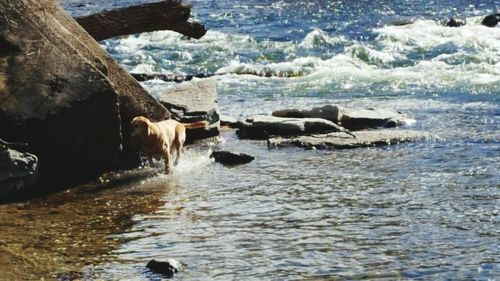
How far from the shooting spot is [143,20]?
43.7 ft

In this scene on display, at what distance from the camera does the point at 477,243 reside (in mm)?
6828

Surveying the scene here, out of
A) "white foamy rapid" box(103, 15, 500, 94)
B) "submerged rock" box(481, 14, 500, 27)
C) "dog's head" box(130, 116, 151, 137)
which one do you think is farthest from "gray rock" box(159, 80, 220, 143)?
"submerged rock" box(481, 14, 500, 27)

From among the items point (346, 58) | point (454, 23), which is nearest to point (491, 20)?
point (454, 23)

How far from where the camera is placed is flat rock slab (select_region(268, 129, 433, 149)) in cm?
1095

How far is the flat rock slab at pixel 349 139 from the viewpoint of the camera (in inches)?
431

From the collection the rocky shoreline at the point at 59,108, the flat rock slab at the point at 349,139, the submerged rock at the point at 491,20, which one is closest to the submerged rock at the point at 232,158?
the rocky shoreline at the point at 59,108

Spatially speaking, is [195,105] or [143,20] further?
[143,20]

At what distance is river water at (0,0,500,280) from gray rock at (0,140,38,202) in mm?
193

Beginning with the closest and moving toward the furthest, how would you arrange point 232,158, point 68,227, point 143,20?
point 68,227 → point 232,158 → point 143,20

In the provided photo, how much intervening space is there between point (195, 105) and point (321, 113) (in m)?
1.71

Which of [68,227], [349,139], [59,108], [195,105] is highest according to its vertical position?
[59,108]

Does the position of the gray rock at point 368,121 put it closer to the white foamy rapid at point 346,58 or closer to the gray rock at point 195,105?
the gray rock at point 195,105

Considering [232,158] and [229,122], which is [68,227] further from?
[229,122]

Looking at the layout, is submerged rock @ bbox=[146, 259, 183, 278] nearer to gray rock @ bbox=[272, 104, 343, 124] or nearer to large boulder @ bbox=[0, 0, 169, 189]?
large boulder @ bbox=[0, 0, 169, 189]
